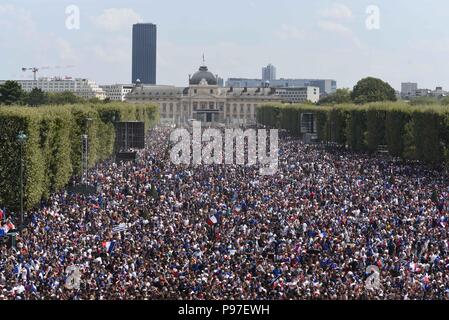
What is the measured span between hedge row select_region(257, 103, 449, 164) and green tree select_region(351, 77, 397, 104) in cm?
3949

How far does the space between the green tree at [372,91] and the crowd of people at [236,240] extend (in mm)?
102628

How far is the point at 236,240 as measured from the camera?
1458 inches

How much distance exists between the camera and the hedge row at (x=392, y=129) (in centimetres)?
7188

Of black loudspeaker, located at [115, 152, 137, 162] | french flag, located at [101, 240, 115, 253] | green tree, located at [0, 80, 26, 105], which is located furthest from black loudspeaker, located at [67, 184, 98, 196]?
green tree, located at [0, 80, 26, 105]

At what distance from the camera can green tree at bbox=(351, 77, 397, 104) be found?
163m

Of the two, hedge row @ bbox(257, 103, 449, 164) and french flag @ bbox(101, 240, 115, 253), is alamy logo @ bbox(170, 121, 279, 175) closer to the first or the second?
hedge row @ bbox(257, 103, 449, 164)

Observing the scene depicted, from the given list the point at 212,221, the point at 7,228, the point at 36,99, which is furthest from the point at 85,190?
the point at 36,99

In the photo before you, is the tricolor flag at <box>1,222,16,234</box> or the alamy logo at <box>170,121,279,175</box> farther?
the alamy logo at <box>170,121,279,175</box>

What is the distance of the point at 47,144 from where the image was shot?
52.9 m

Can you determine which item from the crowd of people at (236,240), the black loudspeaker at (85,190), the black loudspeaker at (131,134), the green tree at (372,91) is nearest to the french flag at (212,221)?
the crowd of people at (236,240)

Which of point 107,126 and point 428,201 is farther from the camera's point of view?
point 107,126
